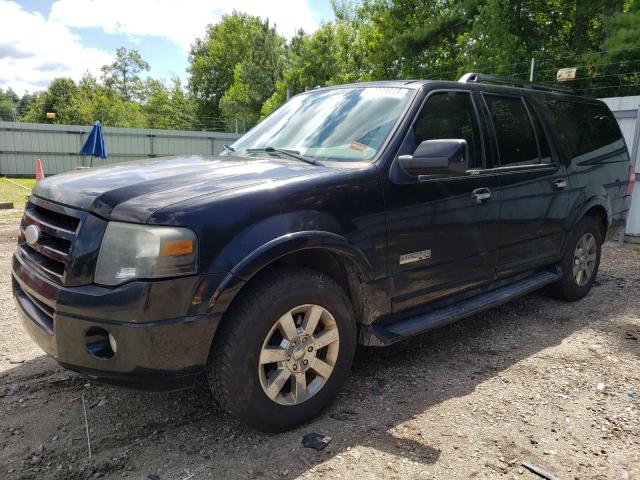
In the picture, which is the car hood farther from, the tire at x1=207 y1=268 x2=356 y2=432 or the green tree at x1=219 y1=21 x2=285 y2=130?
the green tree at x1=219 y1=21 x2=285 y2=130

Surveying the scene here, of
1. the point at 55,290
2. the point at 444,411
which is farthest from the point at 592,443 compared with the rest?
the point at 55,290

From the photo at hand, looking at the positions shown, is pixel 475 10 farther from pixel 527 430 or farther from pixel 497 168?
pixel 527 430

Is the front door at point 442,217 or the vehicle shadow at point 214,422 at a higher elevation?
the front door at point 442,217

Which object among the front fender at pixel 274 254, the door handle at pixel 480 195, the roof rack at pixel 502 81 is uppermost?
the roof rack at pixel 502 81

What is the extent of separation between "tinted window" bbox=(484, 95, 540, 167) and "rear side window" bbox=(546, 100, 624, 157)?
1.59 ft

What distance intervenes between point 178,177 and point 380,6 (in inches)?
927

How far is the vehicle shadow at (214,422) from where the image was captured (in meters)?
2.48

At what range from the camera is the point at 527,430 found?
2.83 meters

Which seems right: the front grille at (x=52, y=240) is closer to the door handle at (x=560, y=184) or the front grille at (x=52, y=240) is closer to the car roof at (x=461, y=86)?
the car roof at (x=461, y=86)

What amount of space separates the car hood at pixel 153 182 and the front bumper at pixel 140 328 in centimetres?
35

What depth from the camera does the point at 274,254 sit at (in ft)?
8.11

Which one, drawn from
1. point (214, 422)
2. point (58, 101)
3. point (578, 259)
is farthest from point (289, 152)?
point (58, 101)

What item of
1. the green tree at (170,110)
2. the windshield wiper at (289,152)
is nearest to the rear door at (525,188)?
the windshield wiper at (289,152)

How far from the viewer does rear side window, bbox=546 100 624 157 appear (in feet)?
15.1
